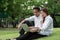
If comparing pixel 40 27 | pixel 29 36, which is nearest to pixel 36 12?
pixel 40 27

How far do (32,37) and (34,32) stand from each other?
0.62 feet

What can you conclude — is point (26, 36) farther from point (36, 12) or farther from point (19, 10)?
point (19, 10)

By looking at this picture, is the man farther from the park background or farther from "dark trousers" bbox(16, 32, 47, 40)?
the park background

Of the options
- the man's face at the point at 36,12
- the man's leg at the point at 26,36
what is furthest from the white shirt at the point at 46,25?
the man's leg at the point at 26,36

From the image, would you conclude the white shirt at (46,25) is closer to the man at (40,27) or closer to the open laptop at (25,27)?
the man at (40,27)

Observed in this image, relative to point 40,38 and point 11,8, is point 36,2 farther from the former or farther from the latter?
point 40,38

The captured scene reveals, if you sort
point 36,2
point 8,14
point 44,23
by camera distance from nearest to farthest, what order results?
point 44,23 < point 36,2 < point 8,14

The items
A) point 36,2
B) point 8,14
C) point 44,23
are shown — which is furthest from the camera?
point 8,14

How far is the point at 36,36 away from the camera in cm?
848

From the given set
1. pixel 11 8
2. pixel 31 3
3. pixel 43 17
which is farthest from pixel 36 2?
pixel 43 17

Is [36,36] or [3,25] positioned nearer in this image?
[36,36]

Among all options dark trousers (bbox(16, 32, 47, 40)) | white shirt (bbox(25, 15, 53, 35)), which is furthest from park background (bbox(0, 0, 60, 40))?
dark trousers (bbox(16, 32, 47, 40))

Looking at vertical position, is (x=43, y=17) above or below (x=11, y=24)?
above

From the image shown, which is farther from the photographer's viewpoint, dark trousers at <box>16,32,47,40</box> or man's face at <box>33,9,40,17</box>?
man's face at <box>33,9,40,17</box>
